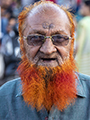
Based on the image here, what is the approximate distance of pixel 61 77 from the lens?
5.56ft

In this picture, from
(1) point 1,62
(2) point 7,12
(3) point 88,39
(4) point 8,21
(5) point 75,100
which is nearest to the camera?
(5) point 75,100

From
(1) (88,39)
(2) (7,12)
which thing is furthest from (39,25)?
(2) (7,12)

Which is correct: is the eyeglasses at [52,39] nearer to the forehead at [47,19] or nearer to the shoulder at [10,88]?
the forehead at [47,19]

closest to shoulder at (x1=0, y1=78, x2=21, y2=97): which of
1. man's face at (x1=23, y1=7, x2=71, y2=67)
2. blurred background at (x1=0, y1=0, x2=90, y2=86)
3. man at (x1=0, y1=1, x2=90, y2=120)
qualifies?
man at (x1=0, y1=1, x2=90, y2=120)

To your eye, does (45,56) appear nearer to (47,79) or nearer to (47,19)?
(47,79)

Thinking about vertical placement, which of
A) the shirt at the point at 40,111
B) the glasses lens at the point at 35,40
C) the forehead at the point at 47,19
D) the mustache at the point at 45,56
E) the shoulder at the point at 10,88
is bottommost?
the shirt at the point at 40,111

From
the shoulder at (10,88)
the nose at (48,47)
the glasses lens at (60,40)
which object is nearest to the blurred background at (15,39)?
the shoulder at (10,88)

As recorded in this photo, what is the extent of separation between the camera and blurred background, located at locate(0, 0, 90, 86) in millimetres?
3217

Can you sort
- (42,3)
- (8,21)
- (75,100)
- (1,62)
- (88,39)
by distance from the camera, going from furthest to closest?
(8,21) < (1,62) < (88,39) < (42,3) < (75,100)

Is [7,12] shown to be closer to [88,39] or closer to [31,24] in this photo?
[88,39]

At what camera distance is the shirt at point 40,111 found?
1.59 meters

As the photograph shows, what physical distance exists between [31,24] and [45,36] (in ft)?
0.72

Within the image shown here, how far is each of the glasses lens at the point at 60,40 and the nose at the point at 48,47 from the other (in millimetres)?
60

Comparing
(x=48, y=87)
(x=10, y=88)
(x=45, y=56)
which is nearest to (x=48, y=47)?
(x=45, y=56)
